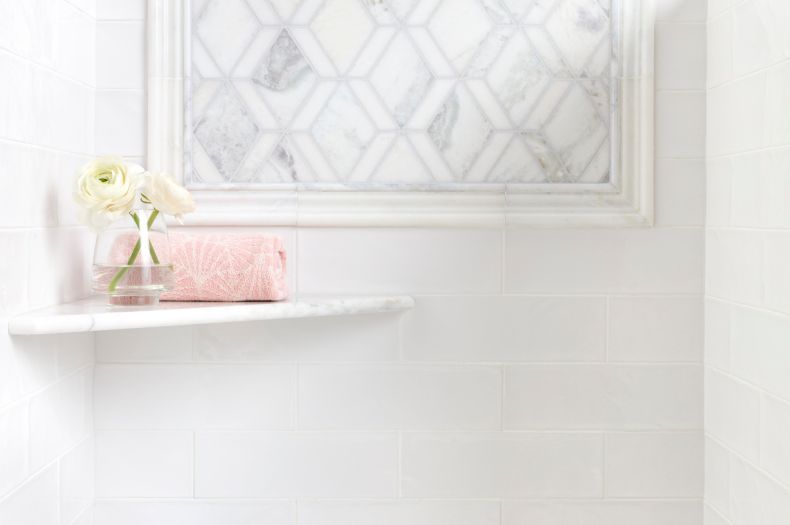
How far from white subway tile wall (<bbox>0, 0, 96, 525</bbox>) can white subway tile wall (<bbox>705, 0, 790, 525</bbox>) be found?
38.9 inches

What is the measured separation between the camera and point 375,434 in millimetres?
1448

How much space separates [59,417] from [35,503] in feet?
0.45

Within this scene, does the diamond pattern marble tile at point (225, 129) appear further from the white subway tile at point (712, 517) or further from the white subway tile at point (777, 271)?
the white subway tile at point (712, 517)

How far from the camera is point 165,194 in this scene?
122cm

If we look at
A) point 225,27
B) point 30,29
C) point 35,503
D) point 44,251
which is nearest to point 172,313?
point 44,251

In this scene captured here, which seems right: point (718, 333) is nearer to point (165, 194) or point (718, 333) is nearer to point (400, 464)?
point (400, 464)

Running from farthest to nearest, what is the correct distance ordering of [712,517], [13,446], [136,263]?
1. [712,517]
2. [136,263]
3. [13,446]

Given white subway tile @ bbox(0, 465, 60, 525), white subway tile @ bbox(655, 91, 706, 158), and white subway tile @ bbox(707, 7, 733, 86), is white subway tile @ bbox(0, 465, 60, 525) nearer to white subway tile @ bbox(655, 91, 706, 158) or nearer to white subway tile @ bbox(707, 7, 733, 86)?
white subway tile @ bbox(655, 91, 706, 158)

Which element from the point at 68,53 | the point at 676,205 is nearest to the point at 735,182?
the point at 676,205

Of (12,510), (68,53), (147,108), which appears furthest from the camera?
(147,108)

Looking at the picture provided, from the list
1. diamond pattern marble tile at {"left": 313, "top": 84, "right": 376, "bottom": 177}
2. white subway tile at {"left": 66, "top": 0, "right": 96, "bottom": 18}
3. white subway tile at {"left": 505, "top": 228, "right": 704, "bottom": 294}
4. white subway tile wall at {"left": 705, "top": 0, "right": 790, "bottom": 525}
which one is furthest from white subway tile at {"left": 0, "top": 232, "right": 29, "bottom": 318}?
white subway tile wall at {"left": 705, "top": 0, "right": 790, "bottom": 525}

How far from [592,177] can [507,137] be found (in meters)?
0.15

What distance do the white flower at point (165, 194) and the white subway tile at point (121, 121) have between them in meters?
0.23

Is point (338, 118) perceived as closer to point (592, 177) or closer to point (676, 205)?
point (592, 177)
